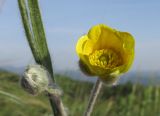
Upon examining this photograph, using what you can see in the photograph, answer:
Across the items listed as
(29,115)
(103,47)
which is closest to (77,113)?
(29,115)

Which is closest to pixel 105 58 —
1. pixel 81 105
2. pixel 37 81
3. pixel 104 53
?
pixel 104 53

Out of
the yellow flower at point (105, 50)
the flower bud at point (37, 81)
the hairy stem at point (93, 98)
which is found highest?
the yellow flower at point (105, 50)

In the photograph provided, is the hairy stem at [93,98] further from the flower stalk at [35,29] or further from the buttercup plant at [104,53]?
the flower stalk at [35,29]

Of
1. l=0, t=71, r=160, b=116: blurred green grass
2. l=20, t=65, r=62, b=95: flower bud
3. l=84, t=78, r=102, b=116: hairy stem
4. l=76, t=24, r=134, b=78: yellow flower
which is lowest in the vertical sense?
l=0, t=71, r=160, b=116: blurred green grass

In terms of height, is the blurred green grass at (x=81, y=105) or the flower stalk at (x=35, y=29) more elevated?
the flower stalk at (x=35, y=29)

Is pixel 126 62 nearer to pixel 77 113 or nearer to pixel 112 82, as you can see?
pixel 112 82

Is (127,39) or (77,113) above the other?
(127,39)

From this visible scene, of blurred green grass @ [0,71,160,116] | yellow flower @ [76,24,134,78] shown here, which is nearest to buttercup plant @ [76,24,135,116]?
yellow flower @ [76,24,134,78]

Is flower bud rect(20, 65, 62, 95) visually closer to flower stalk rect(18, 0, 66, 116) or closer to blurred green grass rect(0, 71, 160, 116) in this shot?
flower stalk rect(18, 0, 66, 116)

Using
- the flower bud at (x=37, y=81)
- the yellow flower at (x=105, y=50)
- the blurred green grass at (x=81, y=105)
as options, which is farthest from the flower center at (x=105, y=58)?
the blurred green grass at (x=81, y=105)
